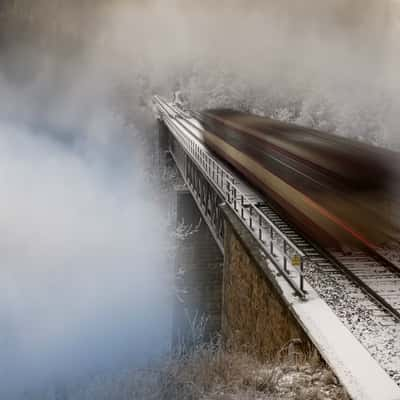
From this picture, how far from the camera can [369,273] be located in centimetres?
536

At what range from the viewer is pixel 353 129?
68.3 feet

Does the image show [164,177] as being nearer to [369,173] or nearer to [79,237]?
[79,237]

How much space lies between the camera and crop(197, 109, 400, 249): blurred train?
218 inches

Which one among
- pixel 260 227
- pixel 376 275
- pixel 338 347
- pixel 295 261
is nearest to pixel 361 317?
pixel 338 347

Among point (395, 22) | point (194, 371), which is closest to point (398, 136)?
point (395, 22)

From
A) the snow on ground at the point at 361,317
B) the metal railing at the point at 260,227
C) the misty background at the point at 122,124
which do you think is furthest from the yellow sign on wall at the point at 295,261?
the misty background at the point at 122,124

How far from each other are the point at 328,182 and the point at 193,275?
11179 millimetres

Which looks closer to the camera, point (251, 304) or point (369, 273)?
point (369, 273)

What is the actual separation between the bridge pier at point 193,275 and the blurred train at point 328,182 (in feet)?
22.8

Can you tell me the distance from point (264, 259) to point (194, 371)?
1.70m

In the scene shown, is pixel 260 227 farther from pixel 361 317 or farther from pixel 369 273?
pixel 361 317

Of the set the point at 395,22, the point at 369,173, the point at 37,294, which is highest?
the point at 395,22

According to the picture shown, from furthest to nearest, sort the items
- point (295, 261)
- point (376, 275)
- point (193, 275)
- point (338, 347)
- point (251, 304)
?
point (193, 275), point (251, 304), point (295, 261), point (376, 275), point (338, 347)

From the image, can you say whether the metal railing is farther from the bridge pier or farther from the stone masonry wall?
the bridge pier
